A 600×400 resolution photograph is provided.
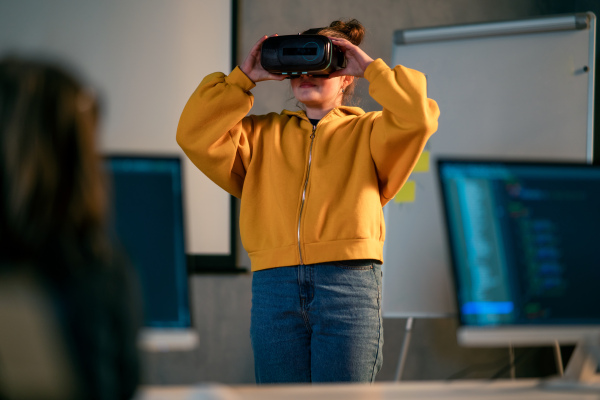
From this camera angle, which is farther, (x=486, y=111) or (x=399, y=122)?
(x=486, y=111)

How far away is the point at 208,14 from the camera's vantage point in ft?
7.06

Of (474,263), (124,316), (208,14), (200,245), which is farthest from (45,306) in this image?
(208,14)

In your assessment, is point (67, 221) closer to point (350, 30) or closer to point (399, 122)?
point (399, 122)

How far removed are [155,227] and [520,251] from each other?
0.48 metres

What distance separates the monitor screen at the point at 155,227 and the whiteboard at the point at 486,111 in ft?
4.42

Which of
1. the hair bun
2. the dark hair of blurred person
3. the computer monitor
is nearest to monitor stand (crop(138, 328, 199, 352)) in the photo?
the computer monitor

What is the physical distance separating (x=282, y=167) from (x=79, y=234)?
737mm

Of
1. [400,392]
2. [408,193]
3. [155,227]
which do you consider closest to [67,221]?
[155,227]

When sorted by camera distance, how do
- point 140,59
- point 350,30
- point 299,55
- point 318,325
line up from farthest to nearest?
1. point 140,59
2. point 350,30
3. point 299,55
4. point 318,325

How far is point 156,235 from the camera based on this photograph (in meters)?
0.67

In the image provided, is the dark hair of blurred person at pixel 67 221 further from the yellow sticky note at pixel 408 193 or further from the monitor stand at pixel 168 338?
the yellow sticky note at pixel 408 193

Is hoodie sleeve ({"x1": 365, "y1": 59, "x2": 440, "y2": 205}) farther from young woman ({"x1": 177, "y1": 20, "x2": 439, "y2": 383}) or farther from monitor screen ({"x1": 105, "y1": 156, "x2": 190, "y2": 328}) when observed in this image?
monitor screen ({"x1": 105, "y1": 156, "x2": 190, "y2": 328})

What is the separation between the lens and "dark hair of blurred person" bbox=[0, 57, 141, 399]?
0.45 metres

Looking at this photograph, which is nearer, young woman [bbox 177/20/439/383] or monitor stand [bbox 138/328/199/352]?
monitor stand [bbox 138/328/199/352]
